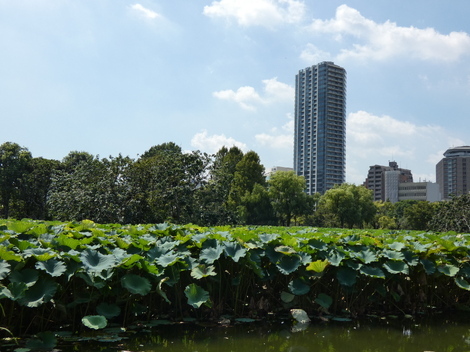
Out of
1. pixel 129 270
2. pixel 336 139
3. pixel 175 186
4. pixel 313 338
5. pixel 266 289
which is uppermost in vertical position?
pixel 336 139

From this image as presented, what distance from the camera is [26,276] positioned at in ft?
13.0

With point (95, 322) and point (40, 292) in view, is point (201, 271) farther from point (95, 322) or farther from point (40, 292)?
point (40, 292)

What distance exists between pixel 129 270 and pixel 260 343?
64.6 inches

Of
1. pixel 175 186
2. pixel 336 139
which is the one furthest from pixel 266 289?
pixel 336 139

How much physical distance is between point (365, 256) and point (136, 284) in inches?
121

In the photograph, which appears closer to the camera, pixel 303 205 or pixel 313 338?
pixel 313 338

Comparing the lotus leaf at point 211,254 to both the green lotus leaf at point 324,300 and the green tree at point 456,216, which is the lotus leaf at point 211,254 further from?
the green tree at point 456,216

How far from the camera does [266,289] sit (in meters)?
5.73

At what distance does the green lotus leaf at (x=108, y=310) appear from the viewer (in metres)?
4.43

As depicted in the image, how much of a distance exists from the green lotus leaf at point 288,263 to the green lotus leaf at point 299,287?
267mm

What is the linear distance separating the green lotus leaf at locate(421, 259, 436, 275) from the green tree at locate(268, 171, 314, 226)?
40773 mm

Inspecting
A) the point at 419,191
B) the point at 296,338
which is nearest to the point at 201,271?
the point at 296,338

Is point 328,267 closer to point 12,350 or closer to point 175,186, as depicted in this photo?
point 12,350

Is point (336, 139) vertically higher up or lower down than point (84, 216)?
higher up
